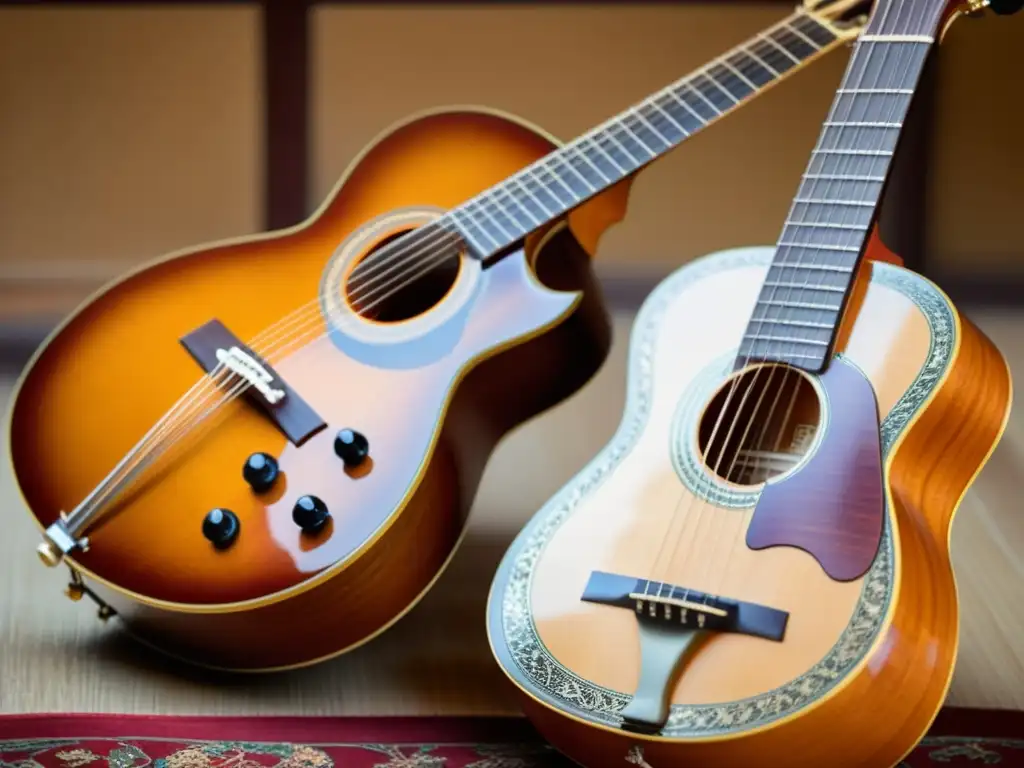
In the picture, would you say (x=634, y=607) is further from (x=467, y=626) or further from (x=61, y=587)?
(x=61, y=587)

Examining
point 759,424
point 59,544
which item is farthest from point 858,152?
point 59,544

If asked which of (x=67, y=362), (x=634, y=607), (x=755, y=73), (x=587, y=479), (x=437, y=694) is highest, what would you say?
(x=755, y=73)

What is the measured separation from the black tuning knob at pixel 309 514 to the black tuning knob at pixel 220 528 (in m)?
0.05

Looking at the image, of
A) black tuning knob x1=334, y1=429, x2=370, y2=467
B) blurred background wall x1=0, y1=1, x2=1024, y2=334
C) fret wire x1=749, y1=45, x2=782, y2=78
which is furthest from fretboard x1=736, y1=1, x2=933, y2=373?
blurred background wall x1=0, y1=1, x2=1024, y2=334

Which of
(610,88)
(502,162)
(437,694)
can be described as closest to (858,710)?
(437,694)

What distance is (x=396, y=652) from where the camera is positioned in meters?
1.34

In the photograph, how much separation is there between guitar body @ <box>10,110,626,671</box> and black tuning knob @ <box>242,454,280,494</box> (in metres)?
0.01

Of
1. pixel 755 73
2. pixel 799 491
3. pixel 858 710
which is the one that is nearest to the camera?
pixel 858 710

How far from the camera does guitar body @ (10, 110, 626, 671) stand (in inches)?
45.9

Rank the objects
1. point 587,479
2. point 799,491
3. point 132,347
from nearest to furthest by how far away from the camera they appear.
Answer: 1. point 799,491
2. point 587,479
3. point 132,347

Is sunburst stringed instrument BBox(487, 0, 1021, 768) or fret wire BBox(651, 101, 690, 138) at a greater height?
fret wire BBox(651, 101, 690, 138)

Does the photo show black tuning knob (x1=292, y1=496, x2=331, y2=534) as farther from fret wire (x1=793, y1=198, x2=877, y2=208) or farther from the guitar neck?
fret wire (x1=793, y1=198, x2=877, y2=208)

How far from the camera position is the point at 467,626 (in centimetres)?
139

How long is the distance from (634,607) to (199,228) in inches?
59.0
